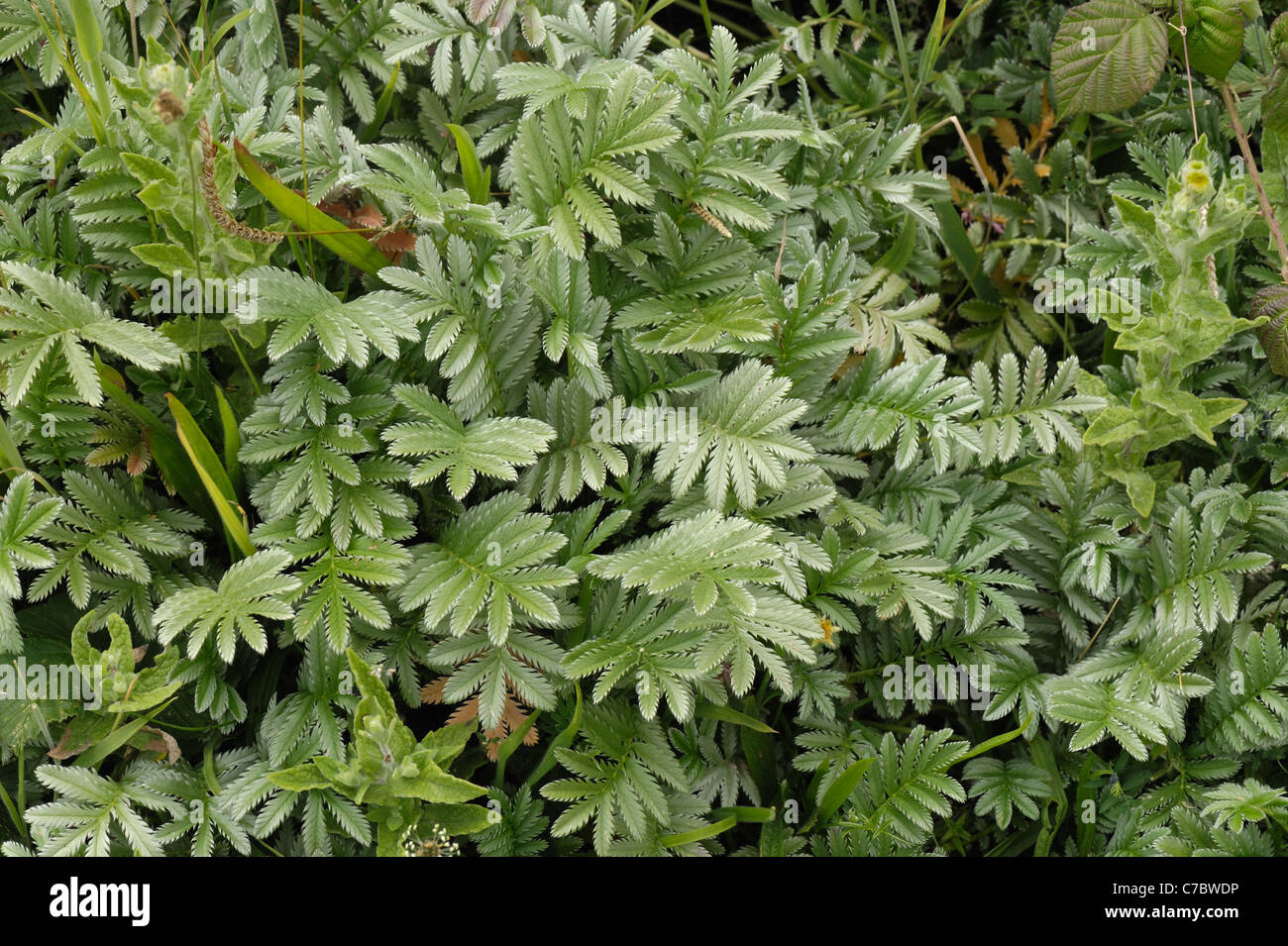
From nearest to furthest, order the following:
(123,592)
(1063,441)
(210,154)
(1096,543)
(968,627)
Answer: (210,154)
(123,592)
(968,627)
(1096,543)
(1063,441)

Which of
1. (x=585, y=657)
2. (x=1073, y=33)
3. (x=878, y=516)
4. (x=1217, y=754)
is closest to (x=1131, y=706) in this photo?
(x=1217, y=754)

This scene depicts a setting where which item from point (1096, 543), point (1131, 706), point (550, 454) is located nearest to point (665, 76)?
point (550, 454)

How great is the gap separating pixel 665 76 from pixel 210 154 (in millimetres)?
1017

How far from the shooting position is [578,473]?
93.2 inches

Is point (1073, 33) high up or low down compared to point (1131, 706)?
up

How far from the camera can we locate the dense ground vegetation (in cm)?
218

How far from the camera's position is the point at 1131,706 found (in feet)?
7.71

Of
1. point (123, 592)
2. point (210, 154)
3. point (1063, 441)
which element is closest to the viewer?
point (210, 154)

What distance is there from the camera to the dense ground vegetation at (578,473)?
2180 millimetres

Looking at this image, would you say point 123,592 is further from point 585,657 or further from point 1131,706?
point 1131,706

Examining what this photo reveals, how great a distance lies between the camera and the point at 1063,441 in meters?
2.81

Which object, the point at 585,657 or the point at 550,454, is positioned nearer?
the point at 585,657

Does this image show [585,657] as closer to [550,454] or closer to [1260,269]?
[550,454]

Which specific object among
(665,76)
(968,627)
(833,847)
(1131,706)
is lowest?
(833,847)
